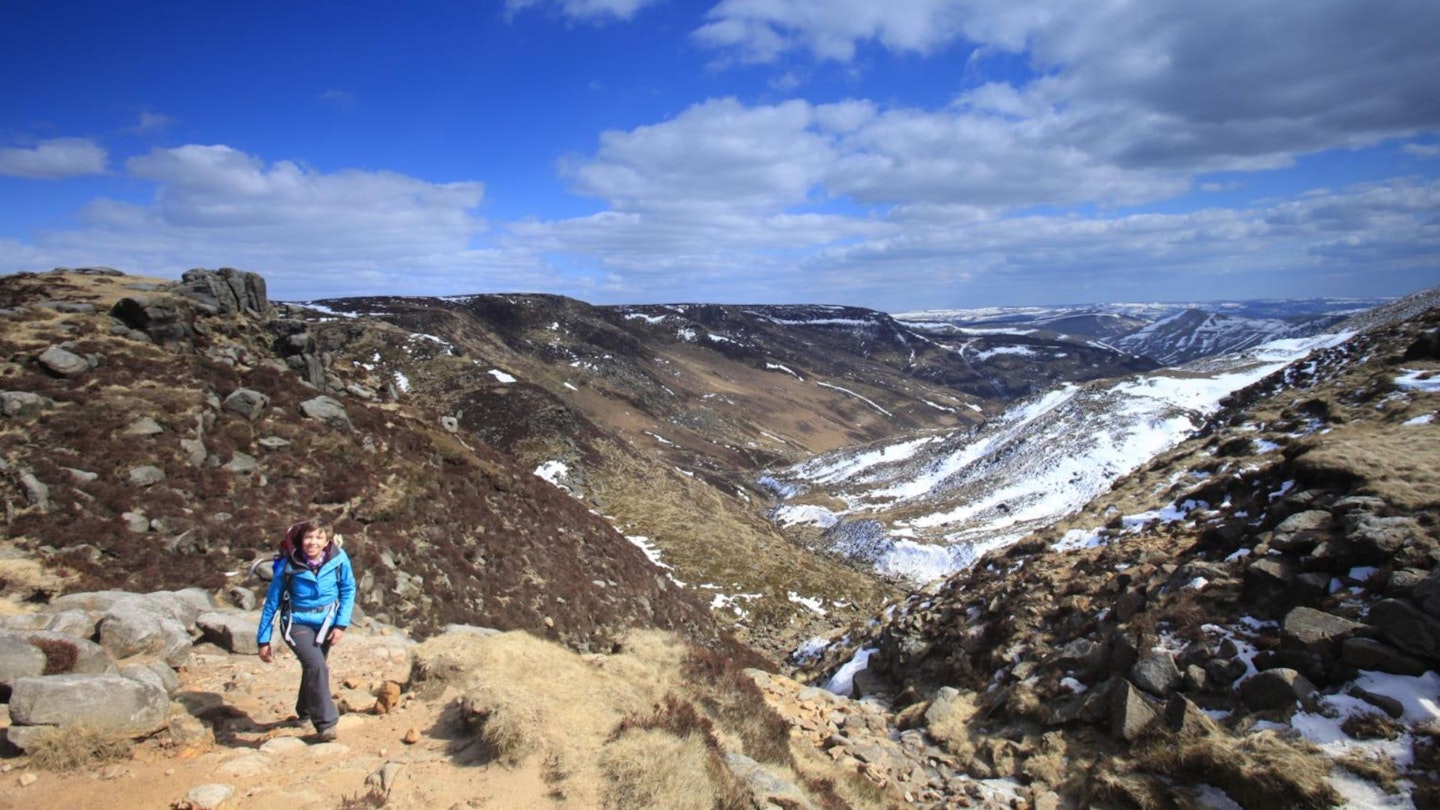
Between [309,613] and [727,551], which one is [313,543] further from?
[727,551]

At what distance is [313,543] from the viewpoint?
30.2ft

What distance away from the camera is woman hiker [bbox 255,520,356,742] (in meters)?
9.16

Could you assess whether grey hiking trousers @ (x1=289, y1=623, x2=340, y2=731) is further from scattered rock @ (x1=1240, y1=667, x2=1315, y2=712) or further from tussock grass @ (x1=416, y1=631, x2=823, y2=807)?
scattered rock @ (x1=1240, y1=667, x2=1315, y2=712)

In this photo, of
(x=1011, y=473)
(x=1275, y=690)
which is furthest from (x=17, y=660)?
(x=1011, y=473)

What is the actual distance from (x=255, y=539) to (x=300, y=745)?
11.1 metres

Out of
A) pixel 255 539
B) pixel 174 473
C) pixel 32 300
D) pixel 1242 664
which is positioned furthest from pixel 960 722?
pixel 32 300

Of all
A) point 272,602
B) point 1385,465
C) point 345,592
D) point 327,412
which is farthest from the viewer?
point 327,412

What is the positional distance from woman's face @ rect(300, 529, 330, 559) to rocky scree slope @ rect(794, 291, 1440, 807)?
12.8m

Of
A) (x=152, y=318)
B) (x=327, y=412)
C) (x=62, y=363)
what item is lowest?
(x=327, y=412)

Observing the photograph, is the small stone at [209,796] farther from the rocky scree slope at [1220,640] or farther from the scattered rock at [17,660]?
the rocky scree slope at [1220,640]

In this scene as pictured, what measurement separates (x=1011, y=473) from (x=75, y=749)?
216ft

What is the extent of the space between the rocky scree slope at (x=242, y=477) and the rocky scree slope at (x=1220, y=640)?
447 inches

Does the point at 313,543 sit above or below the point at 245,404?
below

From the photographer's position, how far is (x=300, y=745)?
351 inches
